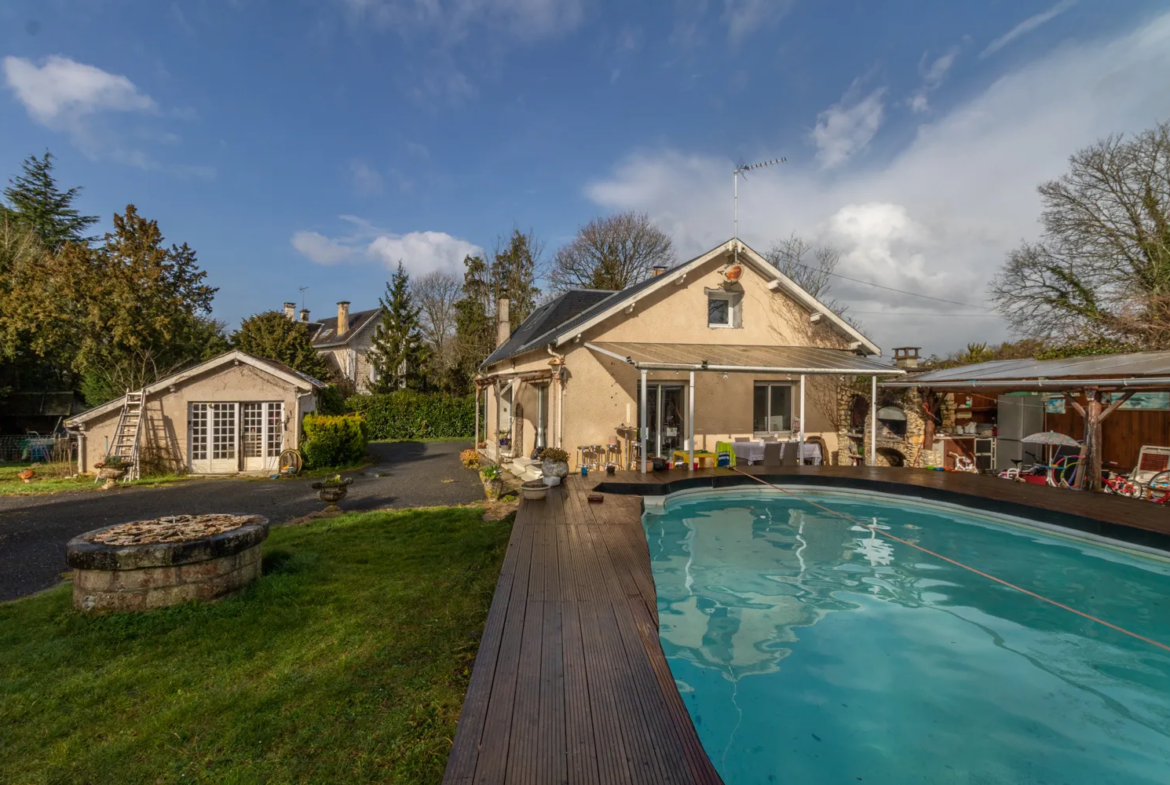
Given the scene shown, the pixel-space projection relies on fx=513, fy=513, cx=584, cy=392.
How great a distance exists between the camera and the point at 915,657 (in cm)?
586

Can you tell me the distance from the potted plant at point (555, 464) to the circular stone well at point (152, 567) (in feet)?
21.6

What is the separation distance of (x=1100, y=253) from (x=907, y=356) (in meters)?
12.3

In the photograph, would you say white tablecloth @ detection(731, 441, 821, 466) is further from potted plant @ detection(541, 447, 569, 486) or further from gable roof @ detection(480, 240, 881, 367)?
potted plant @ detection(541, 447, 569, 486)

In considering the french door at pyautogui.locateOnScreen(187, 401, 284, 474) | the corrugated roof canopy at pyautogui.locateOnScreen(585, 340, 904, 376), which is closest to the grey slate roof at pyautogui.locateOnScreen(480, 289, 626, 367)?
the corrugated roof canopy at pyautogui.locateOnScreen(585, 340, 904, 376)

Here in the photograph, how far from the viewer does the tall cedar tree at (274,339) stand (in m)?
29.9

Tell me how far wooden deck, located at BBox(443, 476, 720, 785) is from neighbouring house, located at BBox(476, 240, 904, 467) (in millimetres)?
7126

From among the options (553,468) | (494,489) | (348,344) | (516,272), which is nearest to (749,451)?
(553,468)

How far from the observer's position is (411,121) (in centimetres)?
Answer: 1739

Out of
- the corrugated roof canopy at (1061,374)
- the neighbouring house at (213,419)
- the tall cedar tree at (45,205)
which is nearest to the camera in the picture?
the corrugated roof canopy at (1061,374)

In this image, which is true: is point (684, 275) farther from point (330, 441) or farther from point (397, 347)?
point (397, 347)

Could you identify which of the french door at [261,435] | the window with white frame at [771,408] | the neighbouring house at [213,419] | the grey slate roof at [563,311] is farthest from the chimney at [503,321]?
the window with white frame at [771,408]

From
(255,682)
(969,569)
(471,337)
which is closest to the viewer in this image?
(255,682)

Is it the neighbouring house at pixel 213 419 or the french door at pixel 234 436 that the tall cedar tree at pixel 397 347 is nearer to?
the neighbouring house at pixel 213 419

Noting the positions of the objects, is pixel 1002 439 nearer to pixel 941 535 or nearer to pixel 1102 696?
pixel 941 535
